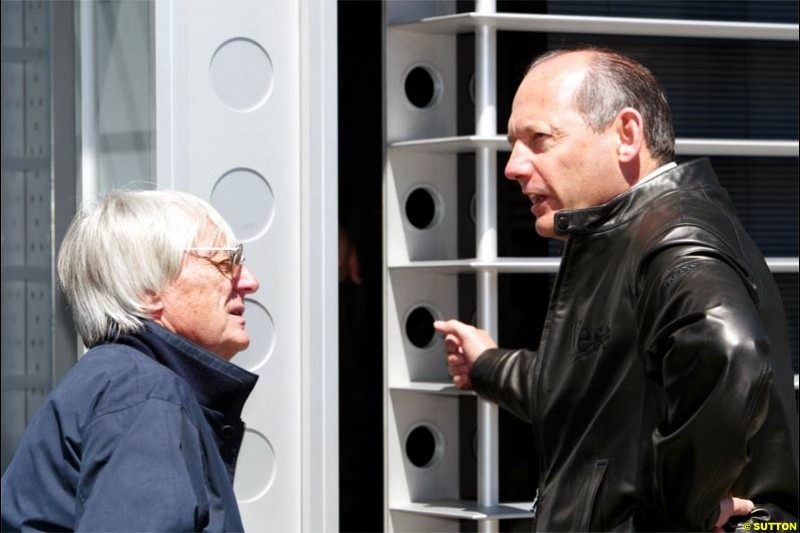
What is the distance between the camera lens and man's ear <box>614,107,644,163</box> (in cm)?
273

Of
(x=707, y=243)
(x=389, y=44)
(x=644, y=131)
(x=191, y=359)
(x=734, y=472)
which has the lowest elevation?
(x=734, y=472)

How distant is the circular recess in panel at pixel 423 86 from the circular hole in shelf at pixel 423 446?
911mm

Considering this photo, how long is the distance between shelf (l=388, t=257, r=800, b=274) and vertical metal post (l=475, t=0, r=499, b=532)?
0.14ft

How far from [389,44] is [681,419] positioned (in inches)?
69.4

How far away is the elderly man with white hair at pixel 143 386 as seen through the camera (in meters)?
1.99

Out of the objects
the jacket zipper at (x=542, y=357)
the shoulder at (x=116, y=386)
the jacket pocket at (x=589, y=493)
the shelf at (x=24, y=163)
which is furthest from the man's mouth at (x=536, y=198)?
the shelf at (x=24, y=163)

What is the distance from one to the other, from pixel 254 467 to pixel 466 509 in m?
0.61

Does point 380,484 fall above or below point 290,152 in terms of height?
below

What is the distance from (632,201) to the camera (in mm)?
2635

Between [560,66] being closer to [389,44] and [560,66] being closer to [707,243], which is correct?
[707,243]

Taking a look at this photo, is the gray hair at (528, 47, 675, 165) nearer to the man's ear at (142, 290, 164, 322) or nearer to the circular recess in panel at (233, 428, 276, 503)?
the man's ear at (142, 290, 164, 322)

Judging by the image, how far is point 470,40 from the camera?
387cm

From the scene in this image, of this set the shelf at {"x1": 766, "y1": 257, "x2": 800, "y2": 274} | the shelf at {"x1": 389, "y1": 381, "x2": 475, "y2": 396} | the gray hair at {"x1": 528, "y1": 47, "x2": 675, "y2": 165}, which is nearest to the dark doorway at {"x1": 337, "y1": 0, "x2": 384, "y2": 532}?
the shelf at {"x1": 389, "y1": 381, "x2": 475, "y2": 396}

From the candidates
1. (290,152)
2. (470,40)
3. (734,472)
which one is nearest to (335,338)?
(290,152)
